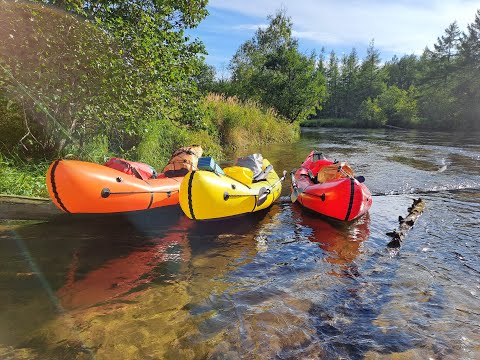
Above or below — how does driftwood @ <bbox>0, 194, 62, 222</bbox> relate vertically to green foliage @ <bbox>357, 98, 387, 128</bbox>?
below

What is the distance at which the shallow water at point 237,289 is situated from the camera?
2434 mm

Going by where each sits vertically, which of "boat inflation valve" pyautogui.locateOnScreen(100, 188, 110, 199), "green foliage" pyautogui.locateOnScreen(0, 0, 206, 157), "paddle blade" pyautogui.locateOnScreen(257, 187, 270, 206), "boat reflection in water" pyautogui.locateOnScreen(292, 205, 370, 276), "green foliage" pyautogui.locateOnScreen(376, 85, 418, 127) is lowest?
"boat reflection in water" pyautogui.locateOnScreen(292, 205, 370, 276)

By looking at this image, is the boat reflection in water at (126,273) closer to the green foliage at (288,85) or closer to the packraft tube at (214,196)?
the packraft tube at (214,196)

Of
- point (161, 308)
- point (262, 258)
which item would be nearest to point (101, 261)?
point (161, 308)

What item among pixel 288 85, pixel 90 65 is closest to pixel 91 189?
pixel 90 65

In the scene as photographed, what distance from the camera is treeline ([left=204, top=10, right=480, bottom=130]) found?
22969 millimetres

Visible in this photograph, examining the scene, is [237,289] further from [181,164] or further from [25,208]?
[25,208]

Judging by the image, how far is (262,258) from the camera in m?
4.05

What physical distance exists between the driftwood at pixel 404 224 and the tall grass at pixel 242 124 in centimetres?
659

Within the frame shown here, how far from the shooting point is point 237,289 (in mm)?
3248

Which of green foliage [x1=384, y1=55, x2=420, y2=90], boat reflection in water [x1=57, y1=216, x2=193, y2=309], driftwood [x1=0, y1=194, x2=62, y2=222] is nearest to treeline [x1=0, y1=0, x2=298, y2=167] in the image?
driftwood [x1=0, y1=194, x2=62, y2=222]

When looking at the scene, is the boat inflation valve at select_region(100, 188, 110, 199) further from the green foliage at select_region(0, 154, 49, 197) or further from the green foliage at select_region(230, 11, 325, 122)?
the green foliage at select_region(230, 11, 325, 122)

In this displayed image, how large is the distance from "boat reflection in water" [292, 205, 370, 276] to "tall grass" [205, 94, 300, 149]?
5.97 metres

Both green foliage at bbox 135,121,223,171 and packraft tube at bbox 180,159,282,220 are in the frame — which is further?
green foliage at bbox 135,121,223,171
